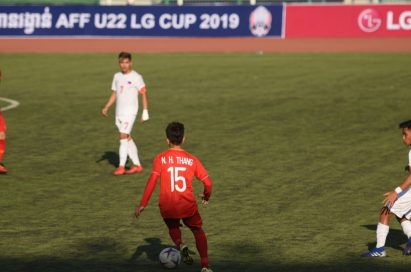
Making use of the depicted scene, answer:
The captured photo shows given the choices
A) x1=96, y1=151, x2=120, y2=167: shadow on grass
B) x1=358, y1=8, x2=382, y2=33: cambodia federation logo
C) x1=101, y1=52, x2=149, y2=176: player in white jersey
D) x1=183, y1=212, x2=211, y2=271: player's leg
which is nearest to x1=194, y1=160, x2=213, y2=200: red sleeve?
x1=183, y1=212, x2=211, y2=271: player's leg

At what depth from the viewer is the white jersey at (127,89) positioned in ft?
61.2

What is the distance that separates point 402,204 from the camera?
40.6ft

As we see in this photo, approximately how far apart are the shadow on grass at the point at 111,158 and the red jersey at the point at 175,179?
8.33 meters

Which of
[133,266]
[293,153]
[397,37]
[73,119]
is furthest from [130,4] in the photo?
[133,266]

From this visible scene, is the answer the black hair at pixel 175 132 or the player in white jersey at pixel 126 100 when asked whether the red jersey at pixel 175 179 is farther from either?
the player in white jersey at pixel 126 100

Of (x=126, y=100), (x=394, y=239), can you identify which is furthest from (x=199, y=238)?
(x=126, y=100)

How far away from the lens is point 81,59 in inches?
1542

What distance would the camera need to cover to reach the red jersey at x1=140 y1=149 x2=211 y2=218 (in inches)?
455

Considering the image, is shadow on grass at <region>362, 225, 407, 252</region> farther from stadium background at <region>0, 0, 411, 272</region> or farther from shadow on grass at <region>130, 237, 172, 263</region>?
shadow on grass at <region>130, 237, 172, 263</region>

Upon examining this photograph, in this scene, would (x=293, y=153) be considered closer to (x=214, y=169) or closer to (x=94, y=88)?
(x=214, y=169)

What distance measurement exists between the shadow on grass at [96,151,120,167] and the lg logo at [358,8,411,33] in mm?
21817

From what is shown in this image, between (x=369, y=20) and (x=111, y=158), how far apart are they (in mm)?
22602

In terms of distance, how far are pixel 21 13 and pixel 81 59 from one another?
5.57 m

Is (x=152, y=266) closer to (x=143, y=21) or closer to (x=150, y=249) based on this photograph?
(x=150, y=249)
